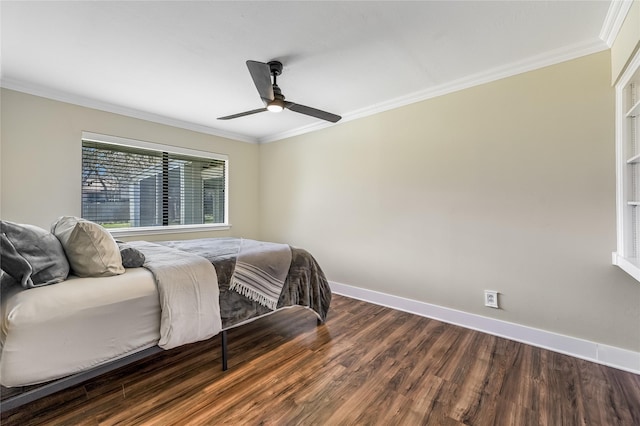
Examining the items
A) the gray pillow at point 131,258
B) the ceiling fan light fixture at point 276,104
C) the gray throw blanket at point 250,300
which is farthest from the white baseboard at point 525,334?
the gray pillow at point 131,258

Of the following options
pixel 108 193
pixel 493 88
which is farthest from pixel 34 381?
pixel 493 88

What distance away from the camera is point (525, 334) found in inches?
88.5

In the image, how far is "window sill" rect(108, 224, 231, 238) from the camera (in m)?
3.13

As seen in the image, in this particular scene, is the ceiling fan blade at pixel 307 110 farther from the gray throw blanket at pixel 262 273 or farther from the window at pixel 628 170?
the window at pixel 628 170

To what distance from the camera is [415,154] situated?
2.86m

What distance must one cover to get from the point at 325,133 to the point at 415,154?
1.33 m

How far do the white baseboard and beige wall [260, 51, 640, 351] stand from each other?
0.17 feet

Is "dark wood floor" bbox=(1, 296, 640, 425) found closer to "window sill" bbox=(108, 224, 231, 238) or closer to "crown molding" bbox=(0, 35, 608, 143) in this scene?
"window sill" bbox=(108, 224, 231, 238)

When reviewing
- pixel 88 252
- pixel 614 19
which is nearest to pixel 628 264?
pixel 614 19

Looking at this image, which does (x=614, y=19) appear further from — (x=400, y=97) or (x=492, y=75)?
(x=400, y=97)

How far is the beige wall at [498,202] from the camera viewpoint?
6.49 feet

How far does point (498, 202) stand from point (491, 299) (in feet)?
2.83

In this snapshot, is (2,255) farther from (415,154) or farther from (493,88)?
(493,88)

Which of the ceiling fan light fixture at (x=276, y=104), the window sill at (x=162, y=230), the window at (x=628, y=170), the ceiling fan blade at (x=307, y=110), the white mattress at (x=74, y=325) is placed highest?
the ceiling fan blade at (x=307, y=110)
